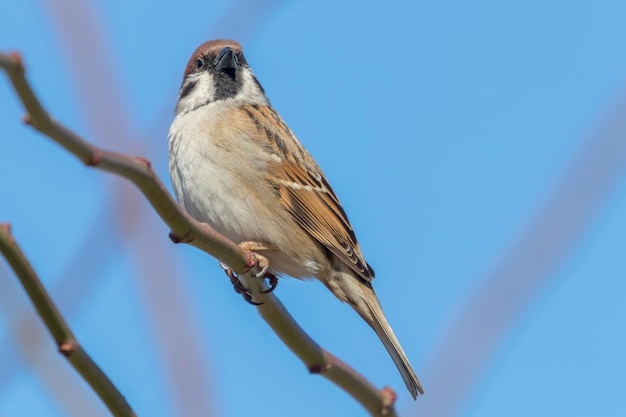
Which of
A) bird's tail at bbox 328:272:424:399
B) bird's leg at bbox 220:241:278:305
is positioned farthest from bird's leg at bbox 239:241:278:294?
bird's tail at bbox 328:272:424:399

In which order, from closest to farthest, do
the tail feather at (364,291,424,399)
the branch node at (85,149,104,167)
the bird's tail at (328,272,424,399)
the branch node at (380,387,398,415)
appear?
the branch node at (85,149,104,167) → the branch node at (380,387,398,415) → the tail feather at (364,291,424,399) → the bird's tail at (328,272,424,399)

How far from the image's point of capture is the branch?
171cm

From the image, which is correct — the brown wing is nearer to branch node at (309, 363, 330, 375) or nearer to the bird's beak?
the bird's beak

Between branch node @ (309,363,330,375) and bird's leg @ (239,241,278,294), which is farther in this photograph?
bird's leg @ (239,241,278,294)

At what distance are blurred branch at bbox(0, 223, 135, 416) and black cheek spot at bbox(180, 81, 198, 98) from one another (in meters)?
2.99

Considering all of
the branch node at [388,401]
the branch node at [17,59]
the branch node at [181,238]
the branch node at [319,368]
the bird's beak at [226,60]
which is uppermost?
the bird's beak at [226,60]

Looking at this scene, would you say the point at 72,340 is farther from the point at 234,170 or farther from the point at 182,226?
the point at 234,170

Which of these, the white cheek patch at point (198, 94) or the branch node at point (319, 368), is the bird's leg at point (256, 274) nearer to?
the branch node at point (319, 368)

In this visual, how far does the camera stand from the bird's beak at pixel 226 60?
15.7 feet

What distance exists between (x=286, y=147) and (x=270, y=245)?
0.71m

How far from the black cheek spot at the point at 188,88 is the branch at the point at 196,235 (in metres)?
1.95

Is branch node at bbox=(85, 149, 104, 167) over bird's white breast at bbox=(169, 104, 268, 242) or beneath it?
beneath

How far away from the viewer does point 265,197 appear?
14.1 feet

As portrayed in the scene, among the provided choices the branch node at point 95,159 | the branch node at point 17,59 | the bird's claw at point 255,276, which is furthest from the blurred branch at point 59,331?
the bird's claw at point 255,276
